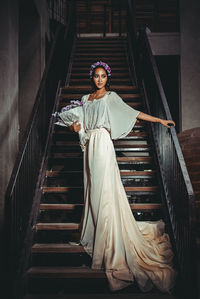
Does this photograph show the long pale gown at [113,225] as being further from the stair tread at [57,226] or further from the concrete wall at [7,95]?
the concrete wall at [7,95]

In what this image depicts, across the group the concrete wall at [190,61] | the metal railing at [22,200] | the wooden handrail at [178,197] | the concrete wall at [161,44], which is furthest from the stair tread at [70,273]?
the concrete wall at [161,44]

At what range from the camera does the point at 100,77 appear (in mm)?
3617

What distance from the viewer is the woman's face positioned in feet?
11.8

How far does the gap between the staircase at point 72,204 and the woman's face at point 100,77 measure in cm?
119

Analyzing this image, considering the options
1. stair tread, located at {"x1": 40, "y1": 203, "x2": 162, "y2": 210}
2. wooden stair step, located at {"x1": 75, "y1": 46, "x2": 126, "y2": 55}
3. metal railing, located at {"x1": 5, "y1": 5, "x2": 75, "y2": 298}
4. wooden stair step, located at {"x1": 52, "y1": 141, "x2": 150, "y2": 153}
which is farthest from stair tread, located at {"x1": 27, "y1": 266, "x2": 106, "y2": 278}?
wooden stair step, located at {"x1": 75, "y1": 46, "x2": 126, "y2": 55}

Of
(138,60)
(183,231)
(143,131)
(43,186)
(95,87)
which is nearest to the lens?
(183,231)

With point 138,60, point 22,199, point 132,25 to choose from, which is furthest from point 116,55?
point 22,199

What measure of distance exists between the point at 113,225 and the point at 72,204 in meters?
0.82

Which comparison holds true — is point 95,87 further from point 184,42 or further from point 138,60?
point 184,42

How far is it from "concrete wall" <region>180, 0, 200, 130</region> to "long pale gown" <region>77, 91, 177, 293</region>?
4516 millimetres

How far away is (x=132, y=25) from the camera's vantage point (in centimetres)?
750

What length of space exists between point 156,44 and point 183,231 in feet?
20.7

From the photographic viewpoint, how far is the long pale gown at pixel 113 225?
9.21 ft

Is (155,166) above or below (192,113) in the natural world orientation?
below
